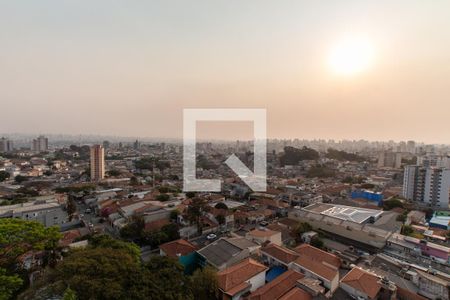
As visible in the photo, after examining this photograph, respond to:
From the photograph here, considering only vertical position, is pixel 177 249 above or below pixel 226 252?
below

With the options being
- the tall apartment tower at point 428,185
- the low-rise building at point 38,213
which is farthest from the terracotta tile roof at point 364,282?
the tall apartment tower at point 428,185

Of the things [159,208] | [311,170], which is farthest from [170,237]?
[311,170]

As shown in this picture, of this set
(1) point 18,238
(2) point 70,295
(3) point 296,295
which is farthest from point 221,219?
(2) point 70,295

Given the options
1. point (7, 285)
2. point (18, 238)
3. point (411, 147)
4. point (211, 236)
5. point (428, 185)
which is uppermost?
point (411, 147)

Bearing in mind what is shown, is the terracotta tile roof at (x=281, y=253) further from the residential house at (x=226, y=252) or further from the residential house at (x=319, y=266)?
the residential house at (x=226, y=252)

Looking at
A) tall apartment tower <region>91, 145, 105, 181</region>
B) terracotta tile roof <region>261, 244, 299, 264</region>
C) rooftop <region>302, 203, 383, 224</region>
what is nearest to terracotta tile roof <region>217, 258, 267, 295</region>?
terracotta tile roof <region>261, 244, 299, 264</region>

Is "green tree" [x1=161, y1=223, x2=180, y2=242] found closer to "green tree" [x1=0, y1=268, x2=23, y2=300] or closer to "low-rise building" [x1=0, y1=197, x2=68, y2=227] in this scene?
"green tree" [x1=0, y1=268, x2=23, y2=300]

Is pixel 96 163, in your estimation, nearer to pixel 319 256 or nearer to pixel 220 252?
pixel 220 252

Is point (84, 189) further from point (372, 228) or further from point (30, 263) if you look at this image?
point (372, 228)
